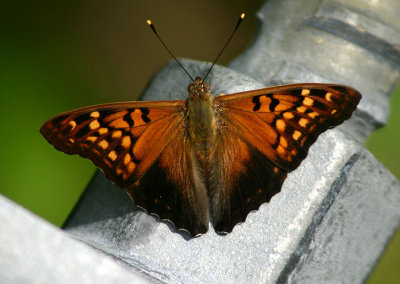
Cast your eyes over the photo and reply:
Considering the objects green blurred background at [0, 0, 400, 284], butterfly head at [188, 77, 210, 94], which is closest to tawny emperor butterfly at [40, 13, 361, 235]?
butterfly head at [188, 77, 210, 94]

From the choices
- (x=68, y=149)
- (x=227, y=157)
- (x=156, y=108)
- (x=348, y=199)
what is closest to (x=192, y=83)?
(x=156, y=108)

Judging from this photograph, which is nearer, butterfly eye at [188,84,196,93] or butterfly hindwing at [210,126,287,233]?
butterfly hindwing at [210,126,287,233]

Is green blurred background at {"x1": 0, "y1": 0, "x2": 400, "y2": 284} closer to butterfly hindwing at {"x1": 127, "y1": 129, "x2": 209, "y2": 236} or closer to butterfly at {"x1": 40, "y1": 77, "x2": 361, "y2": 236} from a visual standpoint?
butterfly at {"x1": 40, "y1": 77, "x2": 361, "y2": 236}

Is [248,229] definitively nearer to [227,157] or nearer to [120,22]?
[227,157]

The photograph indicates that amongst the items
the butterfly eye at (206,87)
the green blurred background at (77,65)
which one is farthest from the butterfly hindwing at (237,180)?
the green blurred background at (77,65)

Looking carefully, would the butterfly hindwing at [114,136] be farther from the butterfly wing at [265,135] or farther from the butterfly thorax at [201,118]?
the butterfly wing at [265,135]

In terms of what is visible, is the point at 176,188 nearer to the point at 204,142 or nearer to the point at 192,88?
the point at 204,142

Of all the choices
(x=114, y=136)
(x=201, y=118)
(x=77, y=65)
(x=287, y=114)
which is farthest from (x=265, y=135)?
(x=77, y=65)
